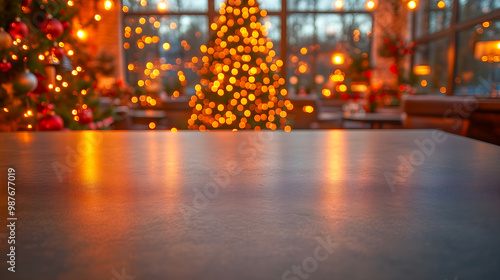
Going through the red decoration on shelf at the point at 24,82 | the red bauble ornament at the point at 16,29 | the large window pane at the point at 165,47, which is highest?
the large window pane at the point at 165,47

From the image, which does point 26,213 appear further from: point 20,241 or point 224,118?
point 224,118

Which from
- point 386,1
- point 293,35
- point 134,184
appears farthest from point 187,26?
point 134,184

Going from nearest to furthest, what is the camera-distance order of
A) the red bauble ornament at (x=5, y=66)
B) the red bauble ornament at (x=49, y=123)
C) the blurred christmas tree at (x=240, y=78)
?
the red bauble ornament at (x=5, y=66) < the red bauble ornament at (x=49, y=123) < the blurred christmas tree at (x=240, y=78)

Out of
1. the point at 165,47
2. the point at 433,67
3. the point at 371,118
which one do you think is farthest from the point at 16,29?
the point at 433,67

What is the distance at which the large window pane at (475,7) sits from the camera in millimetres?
5309

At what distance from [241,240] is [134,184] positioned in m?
0.16

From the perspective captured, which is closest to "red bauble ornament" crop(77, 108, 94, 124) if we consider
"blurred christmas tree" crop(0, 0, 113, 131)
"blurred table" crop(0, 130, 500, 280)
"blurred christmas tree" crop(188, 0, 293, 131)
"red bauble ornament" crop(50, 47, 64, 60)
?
"blurred christmas tree" crop(0, 0, 113, 131)

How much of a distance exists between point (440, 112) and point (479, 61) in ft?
9.44

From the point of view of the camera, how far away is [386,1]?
9117 millimetres

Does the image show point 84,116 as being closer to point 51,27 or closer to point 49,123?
point 49,123

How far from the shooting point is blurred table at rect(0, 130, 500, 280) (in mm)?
163

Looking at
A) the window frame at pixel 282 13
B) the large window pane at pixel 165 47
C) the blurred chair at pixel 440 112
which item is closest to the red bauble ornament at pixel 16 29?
the blurred chair at pixel 440 112

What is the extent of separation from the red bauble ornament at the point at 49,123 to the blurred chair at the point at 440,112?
11.1ft

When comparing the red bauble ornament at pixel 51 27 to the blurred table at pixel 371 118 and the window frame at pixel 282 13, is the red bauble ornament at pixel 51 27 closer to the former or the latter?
the blurred table at pixel 371 118
